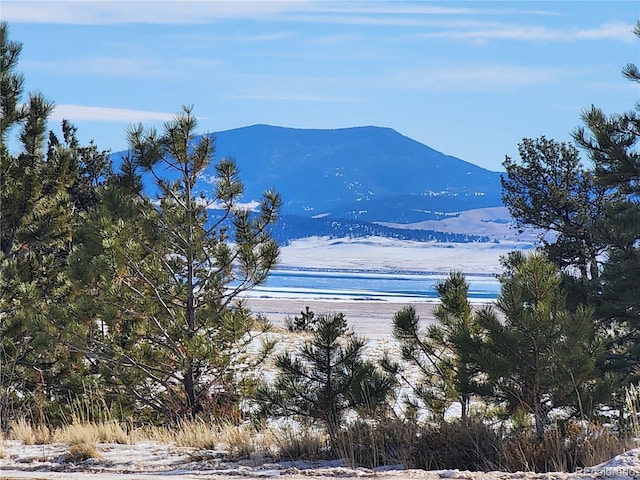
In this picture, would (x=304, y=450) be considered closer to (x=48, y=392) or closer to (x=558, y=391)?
(x=558, y=391)

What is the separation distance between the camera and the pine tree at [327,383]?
28.4 ft

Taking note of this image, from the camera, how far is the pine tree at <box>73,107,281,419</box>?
1073 centimetres

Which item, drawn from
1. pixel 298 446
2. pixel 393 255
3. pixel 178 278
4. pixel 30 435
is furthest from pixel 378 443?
pixel 393 255

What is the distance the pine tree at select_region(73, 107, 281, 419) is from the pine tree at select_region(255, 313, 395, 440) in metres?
1.96

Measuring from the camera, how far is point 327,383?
8.71 metres

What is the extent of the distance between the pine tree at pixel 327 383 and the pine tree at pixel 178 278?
1955 mm

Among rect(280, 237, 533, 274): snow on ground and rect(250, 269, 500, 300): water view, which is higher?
rect(280, 237, 533, 274): snow on ground

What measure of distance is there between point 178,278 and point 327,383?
3769 mm

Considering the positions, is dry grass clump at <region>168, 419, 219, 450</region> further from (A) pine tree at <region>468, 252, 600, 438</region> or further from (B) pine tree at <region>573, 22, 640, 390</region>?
(B) pine tree at <region>573, 22, 640, 390</region>

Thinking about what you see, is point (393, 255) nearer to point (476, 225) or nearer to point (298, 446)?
point (476, 225)

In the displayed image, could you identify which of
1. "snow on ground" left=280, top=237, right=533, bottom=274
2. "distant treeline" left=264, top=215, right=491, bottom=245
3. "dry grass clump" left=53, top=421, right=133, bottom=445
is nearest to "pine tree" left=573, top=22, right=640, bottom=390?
"dry grass clump" left=53, top=421, right=133, bottom=445

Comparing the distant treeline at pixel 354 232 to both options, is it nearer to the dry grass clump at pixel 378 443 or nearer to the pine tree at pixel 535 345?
the dry grass clump at pixel 378 443

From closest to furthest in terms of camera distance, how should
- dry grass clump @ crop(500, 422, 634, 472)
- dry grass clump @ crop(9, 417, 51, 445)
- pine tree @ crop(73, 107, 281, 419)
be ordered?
dry grass clump @ crop(500, 422, 634, 472) < dry grass clump @ crop(9, 417, 51, 445) < pine tree @ crop(73, 107, 281, 419)

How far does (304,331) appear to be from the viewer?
26.8 metres
